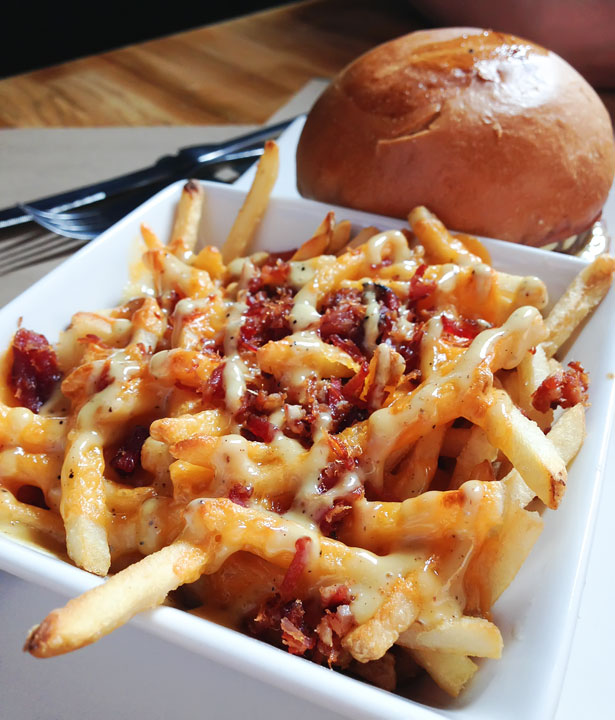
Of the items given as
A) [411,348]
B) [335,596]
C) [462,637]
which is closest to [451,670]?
[462,637]

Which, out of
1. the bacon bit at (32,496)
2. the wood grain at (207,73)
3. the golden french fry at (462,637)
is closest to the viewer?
the golden french fry at (462,637)

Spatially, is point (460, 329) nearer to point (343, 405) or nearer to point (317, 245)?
point (343, 405)

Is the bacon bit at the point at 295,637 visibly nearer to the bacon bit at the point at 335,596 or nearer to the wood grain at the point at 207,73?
the bacon bit at the point at 335,596

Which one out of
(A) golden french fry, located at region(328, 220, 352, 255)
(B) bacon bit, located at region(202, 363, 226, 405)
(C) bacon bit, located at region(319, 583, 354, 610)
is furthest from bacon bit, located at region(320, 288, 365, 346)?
(C) bacon bit, located at region(319, 583, 354, 610)

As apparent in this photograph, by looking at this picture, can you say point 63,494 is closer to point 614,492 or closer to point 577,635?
point 577,635

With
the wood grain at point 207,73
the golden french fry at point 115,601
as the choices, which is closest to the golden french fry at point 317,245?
the golden french fry at point 115,601
